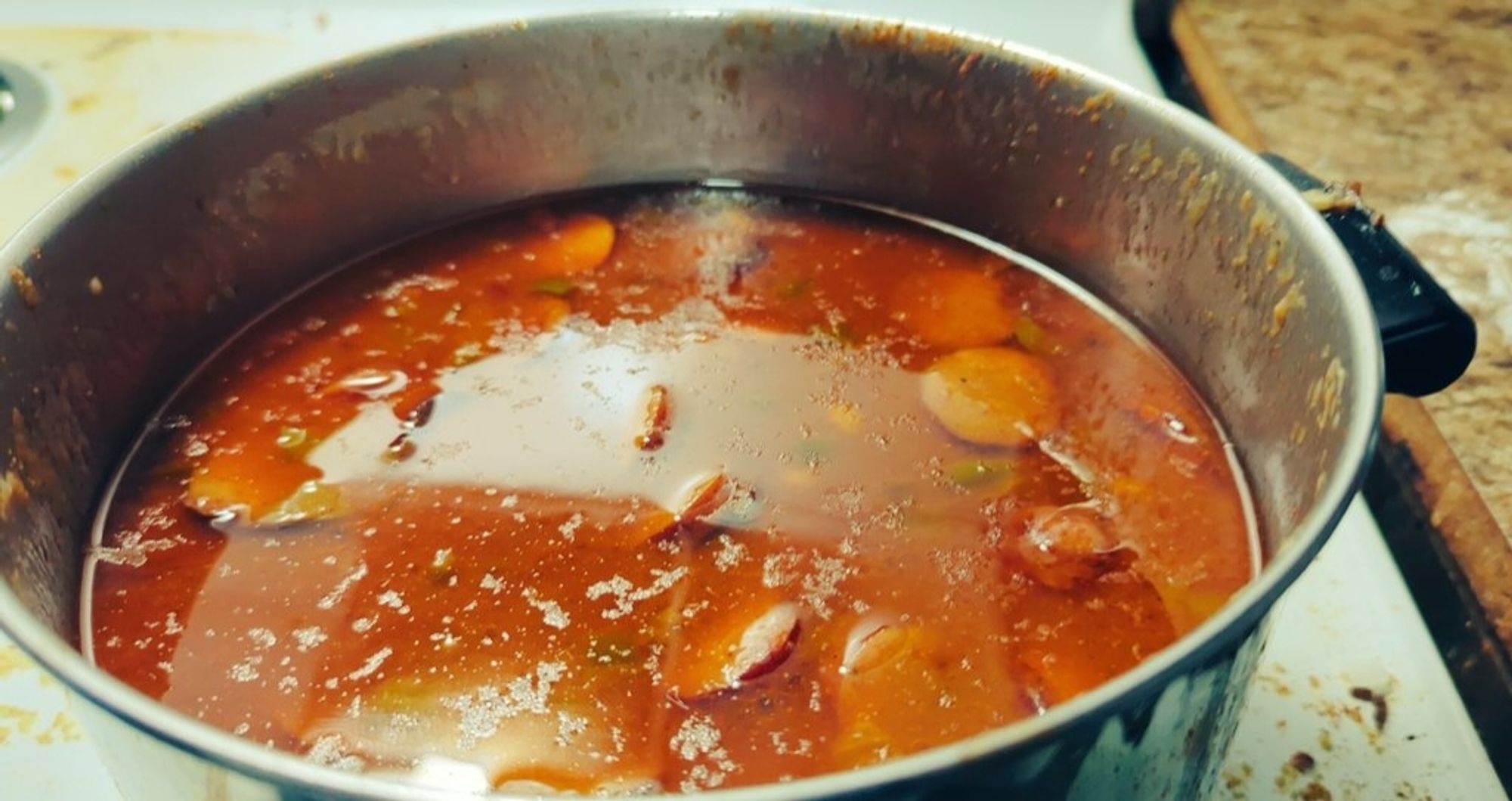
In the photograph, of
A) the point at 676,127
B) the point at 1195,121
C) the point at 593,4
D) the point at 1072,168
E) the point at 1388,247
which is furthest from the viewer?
the point at 593,4

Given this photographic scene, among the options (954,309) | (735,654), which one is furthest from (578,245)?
(735,654)

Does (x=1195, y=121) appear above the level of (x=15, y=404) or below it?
below

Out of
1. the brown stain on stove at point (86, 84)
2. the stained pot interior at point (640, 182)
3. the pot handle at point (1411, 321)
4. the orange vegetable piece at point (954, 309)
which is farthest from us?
the brown stain on stove at point (86, 84)

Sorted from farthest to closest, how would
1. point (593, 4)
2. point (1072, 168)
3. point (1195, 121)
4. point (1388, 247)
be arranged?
point (593, 4), point (1072, 168), point (1195, 121), point (1388, 247)

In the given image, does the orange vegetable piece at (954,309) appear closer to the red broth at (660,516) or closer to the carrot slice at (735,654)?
the red broth at (660,516)

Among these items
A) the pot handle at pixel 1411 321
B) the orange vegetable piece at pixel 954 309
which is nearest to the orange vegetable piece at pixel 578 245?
the orange vegetable piece at pixel 954 309

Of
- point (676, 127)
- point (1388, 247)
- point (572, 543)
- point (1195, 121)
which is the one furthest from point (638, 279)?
point (1388, 247)

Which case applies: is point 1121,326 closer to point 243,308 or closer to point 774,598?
point 774,598
